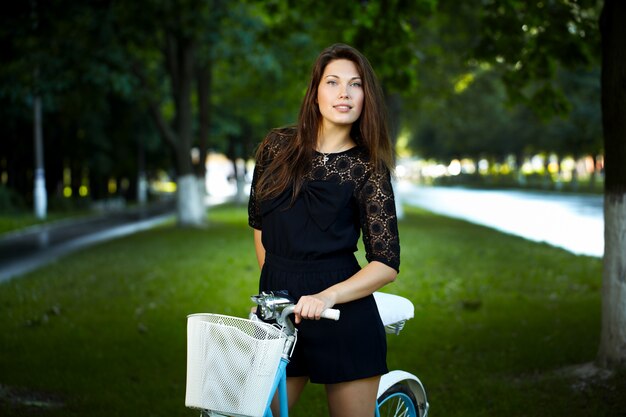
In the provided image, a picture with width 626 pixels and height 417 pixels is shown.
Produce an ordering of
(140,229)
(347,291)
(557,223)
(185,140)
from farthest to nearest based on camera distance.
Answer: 1. (140,229)
2. (557,223)
3. (185,140)
4. (347,291)

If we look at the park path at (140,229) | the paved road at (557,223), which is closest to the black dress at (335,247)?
the park path at (140,229)

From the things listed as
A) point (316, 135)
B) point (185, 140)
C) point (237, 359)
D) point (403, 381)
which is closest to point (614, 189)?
point (403, 381)

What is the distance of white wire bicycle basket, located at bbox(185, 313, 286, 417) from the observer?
264 cm

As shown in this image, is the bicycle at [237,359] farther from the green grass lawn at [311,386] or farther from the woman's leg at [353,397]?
the green grass lawn at [311,386]

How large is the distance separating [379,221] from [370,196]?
0.09 metres

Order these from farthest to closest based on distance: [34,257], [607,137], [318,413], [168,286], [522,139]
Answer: [522,139] → [34,257] → [168,286] → [607,137] → [318,413]

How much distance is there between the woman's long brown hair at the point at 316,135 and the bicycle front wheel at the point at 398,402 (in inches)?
40.6

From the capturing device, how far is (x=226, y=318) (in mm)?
2670

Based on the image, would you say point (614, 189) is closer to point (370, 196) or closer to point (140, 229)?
point (370, 196)

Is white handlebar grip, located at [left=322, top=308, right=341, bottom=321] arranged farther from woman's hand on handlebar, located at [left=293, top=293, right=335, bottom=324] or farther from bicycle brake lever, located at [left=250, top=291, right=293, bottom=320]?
bicycle brake lever, located at [left=250, top=291, right=293, bottom=320]

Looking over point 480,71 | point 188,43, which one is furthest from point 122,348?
point 480,71

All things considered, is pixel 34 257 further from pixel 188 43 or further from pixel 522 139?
pixel 522 139

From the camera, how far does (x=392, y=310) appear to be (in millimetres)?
3295

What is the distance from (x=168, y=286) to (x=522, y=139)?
57609 millimetres
